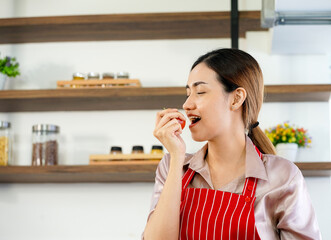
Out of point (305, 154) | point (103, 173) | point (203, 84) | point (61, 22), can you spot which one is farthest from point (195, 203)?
point (61, 22)

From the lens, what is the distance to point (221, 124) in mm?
1527

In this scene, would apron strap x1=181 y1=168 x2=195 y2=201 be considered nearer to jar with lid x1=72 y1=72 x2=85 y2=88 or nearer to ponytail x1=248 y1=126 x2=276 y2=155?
ponytail x1=248 y1=126 x2=276 y2=155

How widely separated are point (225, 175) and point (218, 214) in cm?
14

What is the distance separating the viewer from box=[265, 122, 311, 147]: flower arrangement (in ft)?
8.04

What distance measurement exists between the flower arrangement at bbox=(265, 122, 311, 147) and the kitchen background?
0.10 meters

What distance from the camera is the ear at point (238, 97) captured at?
1539mm

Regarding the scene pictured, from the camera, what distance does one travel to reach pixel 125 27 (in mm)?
2662

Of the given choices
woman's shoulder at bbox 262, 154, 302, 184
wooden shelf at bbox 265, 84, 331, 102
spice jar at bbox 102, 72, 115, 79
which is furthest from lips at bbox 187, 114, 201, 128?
spice jar at bbox 102, 72, 115, 79

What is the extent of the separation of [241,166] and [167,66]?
1.27 metres

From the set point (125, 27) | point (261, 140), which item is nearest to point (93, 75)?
point (125, 27)

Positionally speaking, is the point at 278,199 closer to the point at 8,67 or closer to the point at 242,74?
the point at 242,74

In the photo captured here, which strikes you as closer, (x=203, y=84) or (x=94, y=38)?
(x=203, y=84)

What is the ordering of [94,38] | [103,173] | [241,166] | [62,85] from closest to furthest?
1. [241,166]
2. [103,173]
3. [62,85]
4. [94,38]

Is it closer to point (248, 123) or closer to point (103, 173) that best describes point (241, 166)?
point (248, 123)
